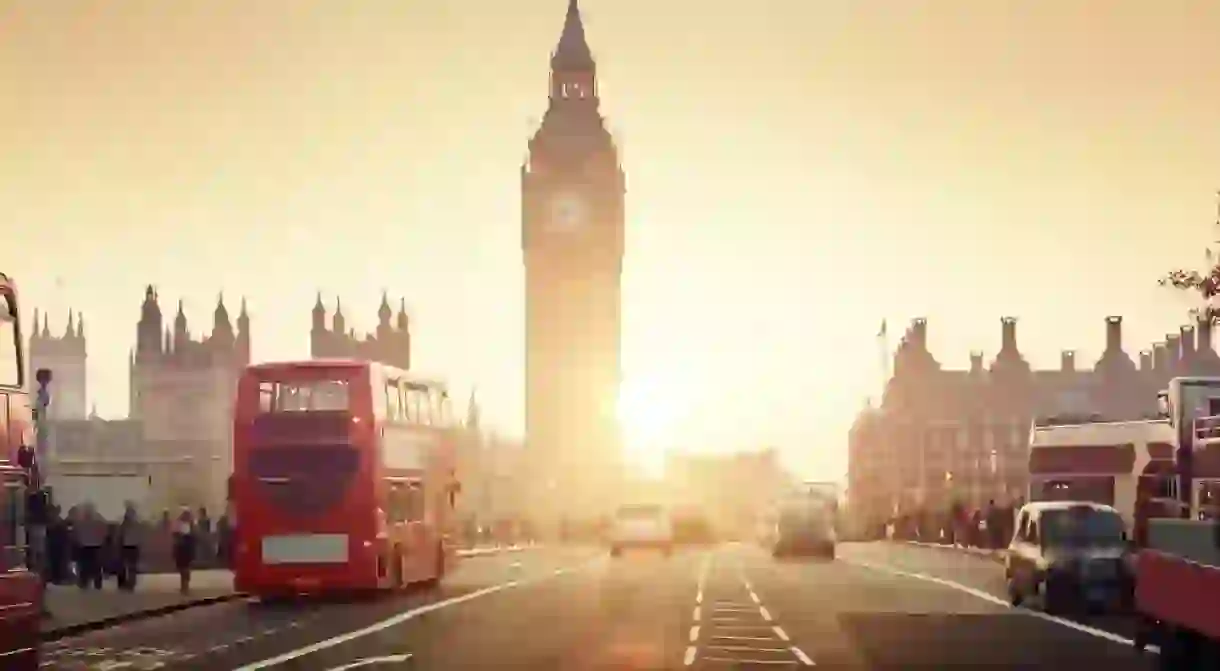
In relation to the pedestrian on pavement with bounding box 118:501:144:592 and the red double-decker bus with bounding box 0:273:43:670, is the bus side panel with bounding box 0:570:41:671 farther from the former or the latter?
the pedestrian on pavement with bounding box 118:501:144:592

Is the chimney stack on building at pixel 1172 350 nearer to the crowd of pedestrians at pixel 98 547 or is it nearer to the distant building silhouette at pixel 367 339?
the distant building silhouette at pixel 367 339

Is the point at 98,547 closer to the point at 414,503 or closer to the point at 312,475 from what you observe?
the point at 414,503

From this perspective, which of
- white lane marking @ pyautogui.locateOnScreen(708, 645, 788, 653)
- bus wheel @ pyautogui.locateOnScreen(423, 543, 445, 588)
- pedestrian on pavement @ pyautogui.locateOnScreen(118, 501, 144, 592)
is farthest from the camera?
bus wheel @ pyautogui.locateOnScreen(423, 543, 445, 588)

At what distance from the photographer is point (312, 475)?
116ft

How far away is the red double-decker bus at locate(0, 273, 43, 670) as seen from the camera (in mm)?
19328

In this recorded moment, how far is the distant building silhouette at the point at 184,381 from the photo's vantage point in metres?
172

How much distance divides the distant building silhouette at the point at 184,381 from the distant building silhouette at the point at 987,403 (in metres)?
57.3

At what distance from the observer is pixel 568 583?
155 feet

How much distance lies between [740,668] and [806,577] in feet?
93.9

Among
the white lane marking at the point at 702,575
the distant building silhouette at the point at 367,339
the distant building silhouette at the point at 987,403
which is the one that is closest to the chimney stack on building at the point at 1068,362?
the distant building silhouette at the point at 987,403

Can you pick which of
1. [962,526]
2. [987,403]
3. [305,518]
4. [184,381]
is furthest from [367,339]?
[305,518]

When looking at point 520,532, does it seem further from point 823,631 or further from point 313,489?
point 823,631

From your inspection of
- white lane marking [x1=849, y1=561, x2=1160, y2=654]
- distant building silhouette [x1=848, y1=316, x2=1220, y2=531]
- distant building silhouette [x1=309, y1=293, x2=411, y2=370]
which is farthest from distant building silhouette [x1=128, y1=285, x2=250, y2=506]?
white lane marking [x1=849, y1=561, x2=1160, y2=654]

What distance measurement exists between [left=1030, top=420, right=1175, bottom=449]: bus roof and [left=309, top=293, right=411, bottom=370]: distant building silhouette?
385 ft
